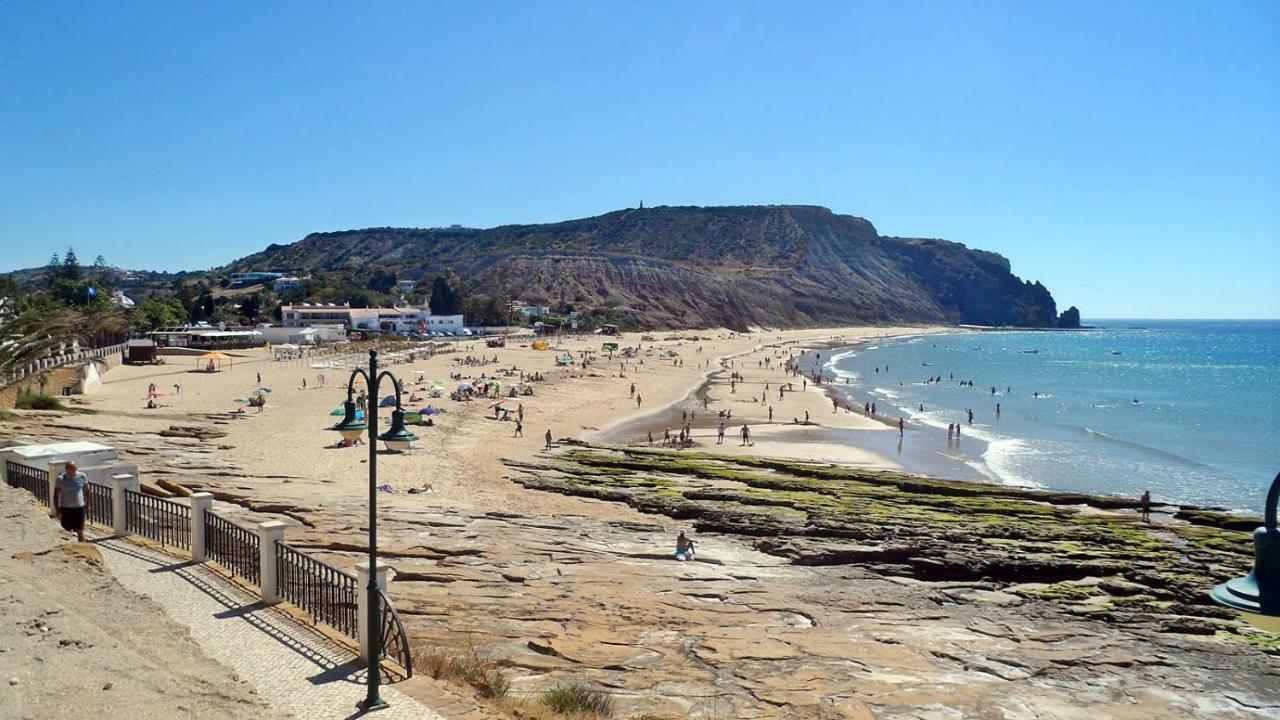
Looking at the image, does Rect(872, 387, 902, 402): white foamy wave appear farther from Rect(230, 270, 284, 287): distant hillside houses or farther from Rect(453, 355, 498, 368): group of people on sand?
Rect(230, 270, 284, 287): distant hillside houses

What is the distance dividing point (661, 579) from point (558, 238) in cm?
17031

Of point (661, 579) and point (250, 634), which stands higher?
point (250, 634)

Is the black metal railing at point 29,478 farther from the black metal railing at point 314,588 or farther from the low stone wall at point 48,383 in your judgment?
the low stone wall at point 48,383

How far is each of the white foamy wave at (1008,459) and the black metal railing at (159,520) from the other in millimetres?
22699

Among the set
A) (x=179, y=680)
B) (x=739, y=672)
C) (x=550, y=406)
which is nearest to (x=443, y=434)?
(x=550, y=406)

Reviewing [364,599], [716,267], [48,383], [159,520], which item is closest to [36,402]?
[48,383]

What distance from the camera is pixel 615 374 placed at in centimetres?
5941

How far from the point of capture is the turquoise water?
28859mm

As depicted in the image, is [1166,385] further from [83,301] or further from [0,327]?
[83,301]

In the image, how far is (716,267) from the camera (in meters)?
159

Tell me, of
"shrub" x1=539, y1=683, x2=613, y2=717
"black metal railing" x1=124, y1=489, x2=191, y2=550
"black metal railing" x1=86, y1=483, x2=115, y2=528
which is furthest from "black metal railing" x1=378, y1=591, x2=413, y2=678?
"black metal railing" x1=86, y1=483, x2=115, y2=528

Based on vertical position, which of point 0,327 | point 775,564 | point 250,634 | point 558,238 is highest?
point 558,238

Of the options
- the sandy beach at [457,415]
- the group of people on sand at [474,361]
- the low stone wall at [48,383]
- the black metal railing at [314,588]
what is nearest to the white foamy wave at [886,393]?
the sandy beach at [457,415]

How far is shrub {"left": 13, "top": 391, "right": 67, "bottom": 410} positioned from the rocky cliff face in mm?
92256
